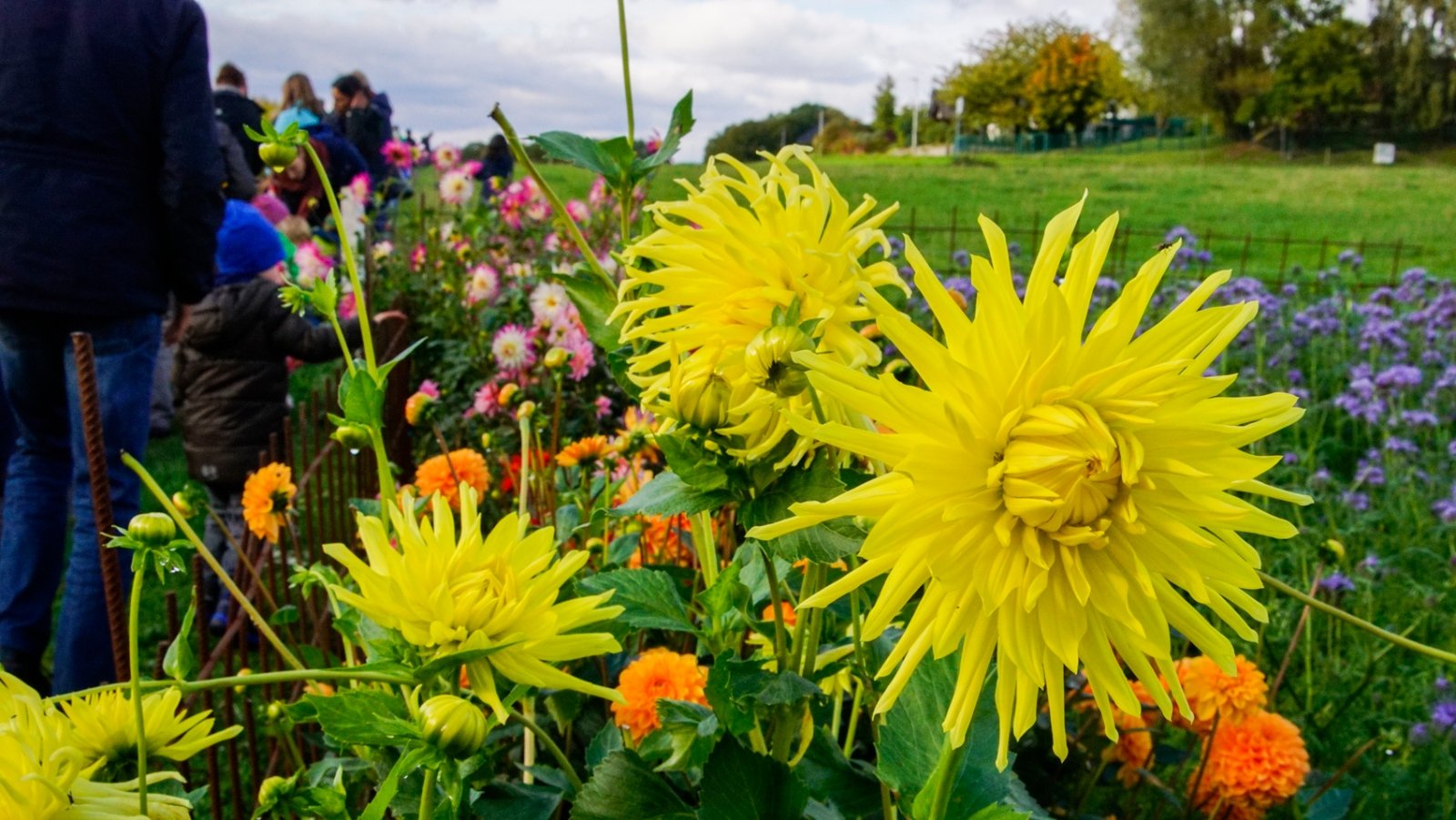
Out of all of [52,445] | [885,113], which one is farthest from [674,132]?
[885,113]

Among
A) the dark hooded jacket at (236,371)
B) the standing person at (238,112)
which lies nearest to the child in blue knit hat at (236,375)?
the dark hooded jacket at (236,371)

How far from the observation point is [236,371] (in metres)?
3.26

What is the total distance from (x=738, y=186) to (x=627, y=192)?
0.51ft

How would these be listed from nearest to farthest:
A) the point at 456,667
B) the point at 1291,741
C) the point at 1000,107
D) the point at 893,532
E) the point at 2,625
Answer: the point at 893,532 → the point at 456,667 → the point at 1291,741 → the point at 2,625 → the point at 1000,107

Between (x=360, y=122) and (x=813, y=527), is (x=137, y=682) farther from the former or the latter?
(x=360, y=122)

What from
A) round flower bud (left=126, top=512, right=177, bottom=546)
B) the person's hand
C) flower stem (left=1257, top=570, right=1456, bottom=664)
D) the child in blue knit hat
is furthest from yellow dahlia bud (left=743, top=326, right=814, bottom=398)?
the person's hand

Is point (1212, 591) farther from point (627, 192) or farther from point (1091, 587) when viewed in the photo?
point (627, 192)

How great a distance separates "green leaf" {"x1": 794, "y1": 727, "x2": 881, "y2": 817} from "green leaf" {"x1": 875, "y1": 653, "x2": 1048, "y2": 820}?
100mm

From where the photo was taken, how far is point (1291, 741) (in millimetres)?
1494

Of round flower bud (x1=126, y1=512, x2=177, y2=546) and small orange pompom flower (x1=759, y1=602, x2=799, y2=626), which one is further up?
round flower bud (x1=126, y1=512, x2=177, y2=546)

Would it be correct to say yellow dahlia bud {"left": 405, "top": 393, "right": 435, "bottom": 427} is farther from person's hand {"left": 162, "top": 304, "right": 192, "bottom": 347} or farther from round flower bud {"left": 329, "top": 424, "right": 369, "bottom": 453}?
person's hand {"left": 162, "top": 304, "right": 192, "bottom": 347}

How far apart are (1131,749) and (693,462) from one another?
1165mm

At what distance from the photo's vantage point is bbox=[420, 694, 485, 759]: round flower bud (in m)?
0.59

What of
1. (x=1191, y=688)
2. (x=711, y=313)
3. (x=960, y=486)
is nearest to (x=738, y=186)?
(x=711, y=313)
